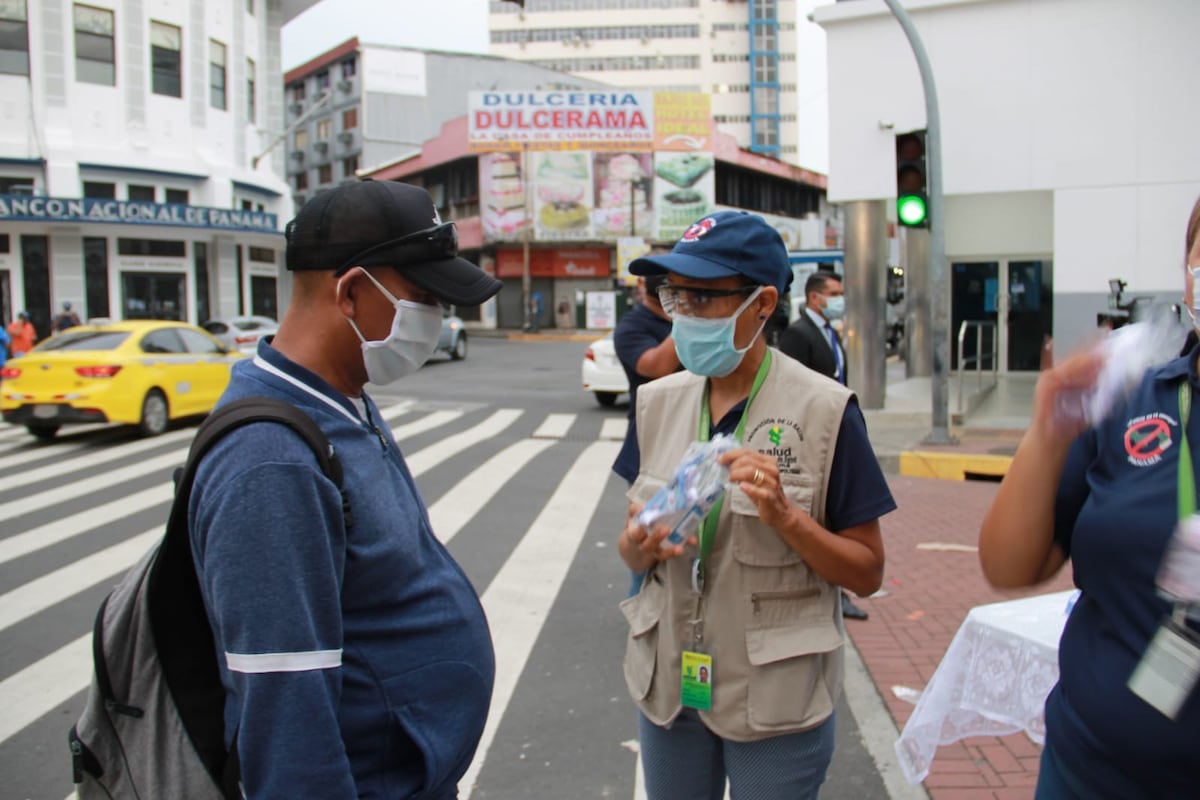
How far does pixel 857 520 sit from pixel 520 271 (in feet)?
144

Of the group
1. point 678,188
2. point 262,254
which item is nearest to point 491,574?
point 262,254

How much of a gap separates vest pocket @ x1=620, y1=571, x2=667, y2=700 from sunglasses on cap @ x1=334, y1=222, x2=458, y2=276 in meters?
1.05

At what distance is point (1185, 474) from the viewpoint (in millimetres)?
1678

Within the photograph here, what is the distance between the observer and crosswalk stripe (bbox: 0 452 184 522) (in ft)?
29.5

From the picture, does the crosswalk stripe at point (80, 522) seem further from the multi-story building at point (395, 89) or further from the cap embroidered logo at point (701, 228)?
the multi-story building at point (395, 89)

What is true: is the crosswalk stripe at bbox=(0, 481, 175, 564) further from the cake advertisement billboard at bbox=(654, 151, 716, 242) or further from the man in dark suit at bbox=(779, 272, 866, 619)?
the cake advertisement billboard at bbox=(654, 151, 716, 242)

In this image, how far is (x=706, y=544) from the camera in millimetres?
2340

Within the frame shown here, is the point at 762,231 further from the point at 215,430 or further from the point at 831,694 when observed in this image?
the point at 215,430

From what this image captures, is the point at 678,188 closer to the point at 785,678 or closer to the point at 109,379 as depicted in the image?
the point at 109,379

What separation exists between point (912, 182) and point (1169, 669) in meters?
10.00

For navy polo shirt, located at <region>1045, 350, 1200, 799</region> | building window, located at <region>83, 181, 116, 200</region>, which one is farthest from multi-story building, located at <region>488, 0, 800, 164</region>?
navy polo shirt, located at <region>1045, 350, 1200, 799</region>

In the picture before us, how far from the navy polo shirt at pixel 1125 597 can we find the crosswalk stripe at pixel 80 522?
22.2 ft

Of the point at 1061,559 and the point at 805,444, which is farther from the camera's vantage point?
the point at 805,444

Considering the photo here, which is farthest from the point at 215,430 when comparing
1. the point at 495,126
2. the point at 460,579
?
the point at 495,126
